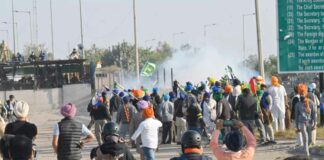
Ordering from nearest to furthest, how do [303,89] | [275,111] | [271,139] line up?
1. [303,89]
2. [271,139]
3. [275,111]

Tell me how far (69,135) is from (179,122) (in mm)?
10982

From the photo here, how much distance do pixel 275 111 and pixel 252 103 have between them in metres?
3.02

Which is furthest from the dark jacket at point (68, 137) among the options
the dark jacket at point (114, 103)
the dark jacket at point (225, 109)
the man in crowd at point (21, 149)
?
the dark jacket at point (114, 103)

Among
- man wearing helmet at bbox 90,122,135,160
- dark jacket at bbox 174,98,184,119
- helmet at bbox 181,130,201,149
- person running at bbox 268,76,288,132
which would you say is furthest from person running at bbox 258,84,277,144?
helmet at bbox 181,130,201,149

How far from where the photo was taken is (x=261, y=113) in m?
19.6

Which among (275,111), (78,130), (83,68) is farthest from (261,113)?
(83,68)

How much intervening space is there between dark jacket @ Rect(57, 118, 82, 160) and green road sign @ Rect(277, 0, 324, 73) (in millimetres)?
9858

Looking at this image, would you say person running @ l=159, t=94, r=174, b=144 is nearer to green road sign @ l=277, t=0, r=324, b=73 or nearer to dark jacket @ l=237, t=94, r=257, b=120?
dark jacket @ l=237, t=94, r=257, b=120

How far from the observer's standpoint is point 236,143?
301 inches

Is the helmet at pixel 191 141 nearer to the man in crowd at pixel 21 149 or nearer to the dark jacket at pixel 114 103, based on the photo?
the man in crowd at pixel 21 149

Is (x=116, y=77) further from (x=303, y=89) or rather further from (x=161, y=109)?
(x=303, y=89)

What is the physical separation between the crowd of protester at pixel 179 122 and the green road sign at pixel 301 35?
66 cm

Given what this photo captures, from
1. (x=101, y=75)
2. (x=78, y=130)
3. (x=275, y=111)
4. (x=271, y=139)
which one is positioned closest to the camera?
(x=78, y=130)

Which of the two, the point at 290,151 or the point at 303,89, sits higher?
the point at 303,89
